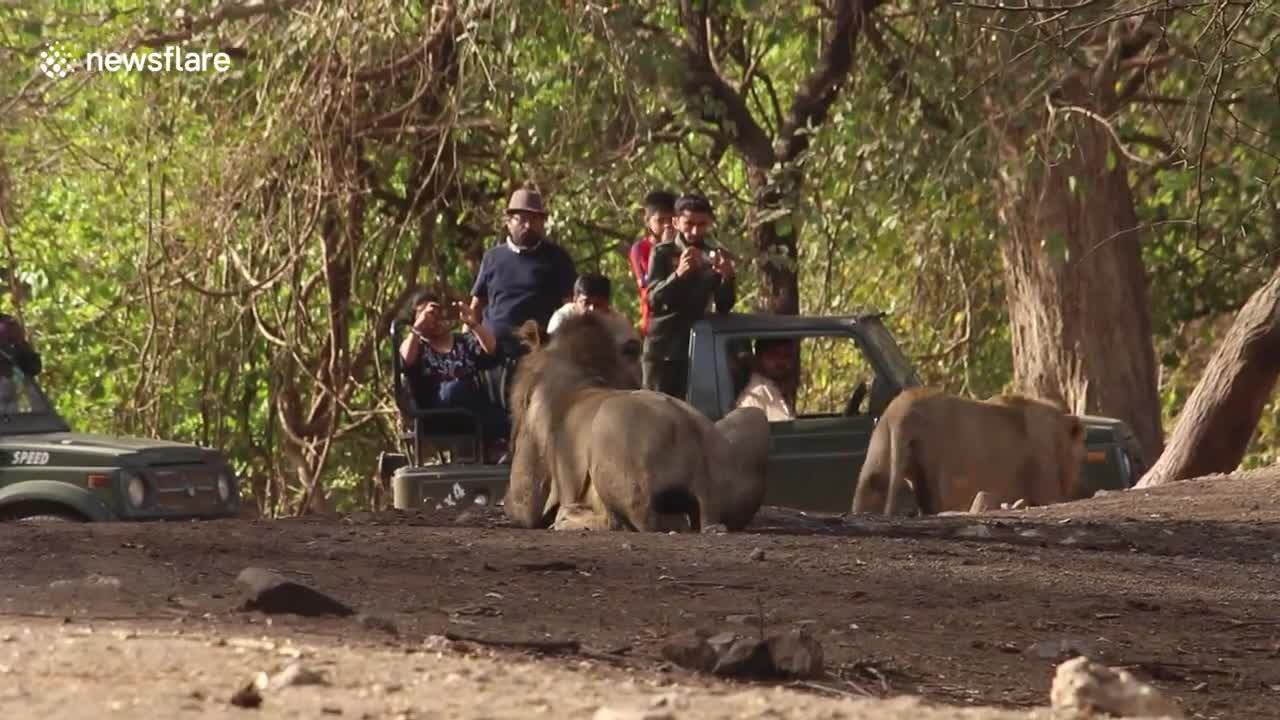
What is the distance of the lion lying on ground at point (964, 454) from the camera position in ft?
45.0

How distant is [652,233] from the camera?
1445cm

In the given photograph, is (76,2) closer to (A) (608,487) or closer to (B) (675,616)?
(A) (608,487)

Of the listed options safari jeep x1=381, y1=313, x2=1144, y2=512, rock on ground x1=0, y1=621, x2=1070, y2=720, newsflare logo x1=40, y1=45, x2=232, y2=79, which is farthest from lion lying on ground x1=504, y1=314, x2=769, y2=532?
newsflare logo x1=40, y1=45, x2=232, y2=79

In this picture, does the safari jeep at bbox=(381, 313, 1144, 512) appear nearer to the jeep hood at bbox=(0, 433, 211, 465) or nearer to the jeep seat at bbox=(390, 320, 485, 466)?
the jeep seat at bbox=(390, 320, 485, 466)

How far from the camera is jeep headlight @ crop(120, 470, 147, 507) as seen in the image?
44.4 ft

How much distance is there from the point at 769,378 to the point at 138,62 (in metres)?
6.74

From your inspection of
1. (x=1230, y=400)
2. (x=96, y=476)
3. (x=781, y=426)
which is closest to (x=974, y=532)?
(x=781, y=426)

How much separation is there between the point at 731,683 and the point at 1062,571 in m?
3.49

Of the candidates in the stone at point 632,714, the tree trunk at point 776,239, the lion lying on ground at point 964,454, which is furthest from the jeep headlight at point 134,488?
the stone at point 632,714

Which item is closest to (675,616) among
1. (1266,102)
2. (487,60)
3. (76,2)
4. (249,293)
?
(1266,102)

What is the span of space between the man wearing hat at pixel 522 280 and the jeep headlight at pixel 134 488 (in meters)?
1.90

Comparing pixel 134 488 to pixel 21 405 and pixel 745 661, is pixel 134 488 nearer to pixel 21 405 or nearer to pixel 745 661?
pixel 21 405

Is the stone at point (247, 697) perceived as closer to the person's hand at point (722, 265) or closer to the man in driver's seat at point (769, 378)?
the person's hand at point (722, 265)

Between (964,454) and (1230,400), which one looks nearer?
(964,454)
